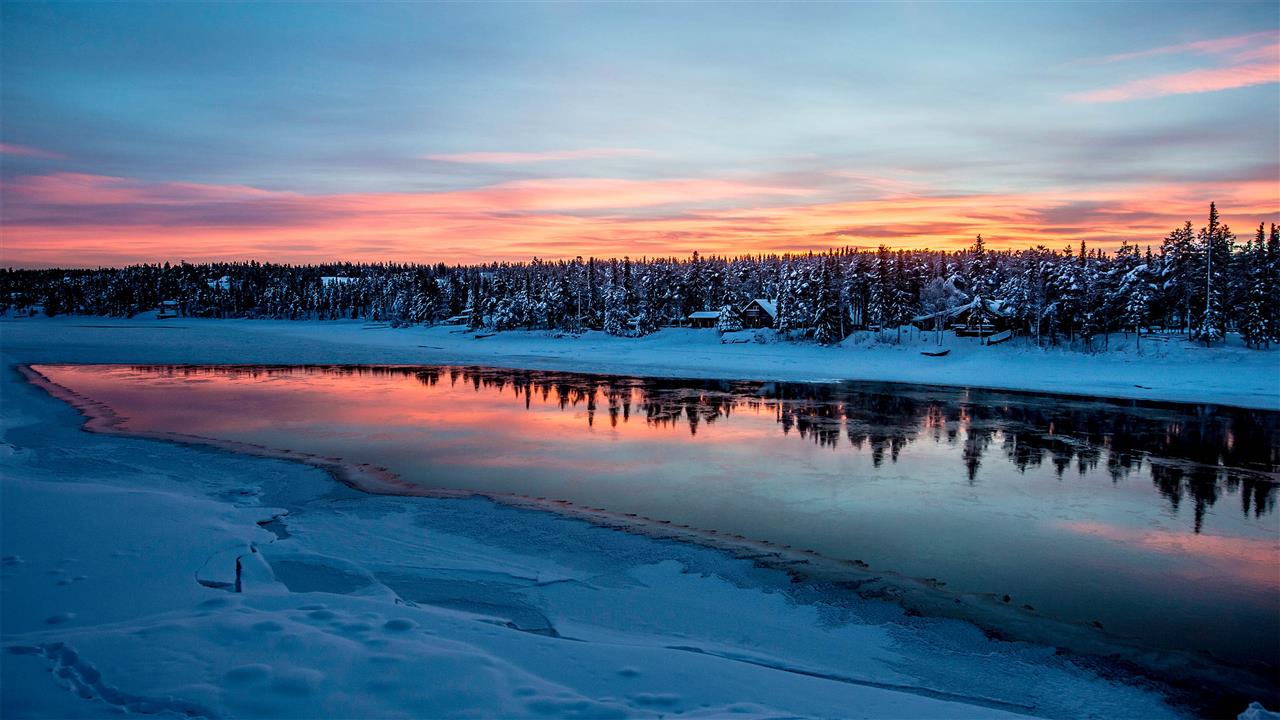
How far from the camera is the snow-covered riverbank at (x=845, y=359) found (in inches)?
1608

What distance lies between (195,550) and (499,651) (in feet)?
18.9

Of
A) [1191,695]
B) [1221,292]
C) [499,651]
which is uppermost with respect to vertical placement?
[1221,292]

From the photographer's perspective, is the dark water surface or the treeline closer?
the dark water surface

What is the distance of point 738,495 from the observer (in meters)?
16.4

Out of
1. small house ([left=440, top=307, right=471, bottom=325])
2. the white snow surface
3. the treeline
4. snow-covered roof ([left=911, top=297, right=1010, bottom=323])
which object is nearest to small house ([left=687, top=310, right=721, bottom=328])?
the treeline

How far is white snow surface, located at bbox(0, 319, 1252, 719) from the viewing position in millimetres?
6289

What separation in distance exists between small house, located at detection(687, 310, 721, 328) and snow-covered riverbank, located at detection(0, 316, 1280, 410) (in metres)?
9.65

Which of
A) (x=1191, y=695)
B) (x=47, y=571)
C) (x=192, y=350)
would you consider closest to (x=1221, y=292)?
(x=1191, y=695)

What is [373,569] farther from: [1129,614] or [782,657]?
[1129,614]

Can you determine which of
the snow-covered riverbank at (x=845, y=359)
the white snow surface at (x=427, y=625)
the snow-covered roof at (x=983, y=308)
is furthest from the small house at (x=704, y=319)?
the white snow surface at (x=427, y=625)

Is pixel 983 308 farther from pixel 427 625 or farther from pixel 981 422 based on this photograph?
pixel 427 625

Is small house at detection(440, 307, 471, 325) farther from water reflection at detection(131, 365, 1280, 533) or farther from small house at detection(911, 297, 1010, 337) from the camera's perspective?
water reflection at detection(131, 365, 1280, 533)

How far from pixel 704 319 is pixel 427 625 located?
87325 millimetres

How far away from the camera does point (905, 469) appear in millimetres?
19578
